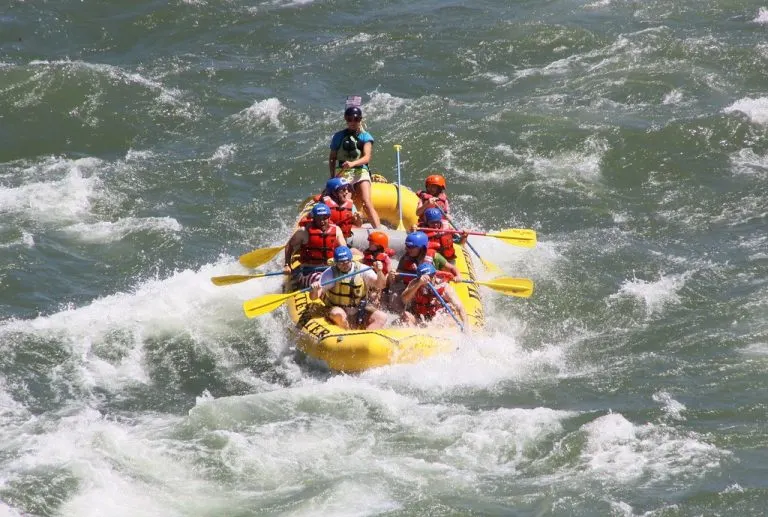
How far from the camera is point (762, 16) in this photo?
23891mm

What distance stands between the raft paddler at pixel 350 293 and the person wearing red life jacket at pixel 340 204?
3.84 ft

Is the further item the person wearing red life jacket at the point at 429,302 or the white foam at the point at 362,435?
the person wearing red life jacket at the point at 429,302

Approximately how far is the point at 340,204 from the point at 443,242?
4.21 feet

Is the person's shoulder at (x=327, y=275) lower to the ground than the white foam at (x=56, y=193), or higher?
lower

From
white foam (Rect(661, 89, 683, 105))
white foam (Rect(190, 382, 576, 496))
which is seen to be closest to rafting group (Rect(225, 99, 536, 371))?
white foam (Rect(190, 382, 576, 496))

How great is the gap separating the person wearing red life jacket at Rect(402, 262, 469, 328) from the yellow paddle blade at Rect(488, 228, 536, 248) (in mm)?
2325

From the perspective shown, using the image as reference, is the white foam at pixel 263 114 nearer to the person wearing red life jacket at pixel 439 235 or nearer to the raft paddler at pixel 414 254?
the person wearing red life jacket at pixel 439 235

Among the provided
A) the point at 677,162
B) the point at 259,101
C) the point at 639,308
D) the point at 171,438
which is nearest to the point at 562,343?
the point at 639,308

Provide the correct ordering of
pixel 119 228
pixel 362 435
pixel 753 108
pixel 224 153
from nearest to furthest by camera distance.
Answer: pixel 362 435, pixel 119 228, pixel 224 153, pixel 753 108

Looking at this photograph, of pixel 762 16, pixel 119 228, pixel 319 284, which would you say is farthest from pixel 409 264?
pixel 762 16

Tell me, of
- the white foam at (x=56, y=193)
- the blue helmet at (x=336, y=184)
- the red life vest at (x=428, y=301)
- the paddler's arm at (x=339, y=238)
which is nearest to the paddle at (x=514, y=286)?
the red life vest at (x=428, y=301)

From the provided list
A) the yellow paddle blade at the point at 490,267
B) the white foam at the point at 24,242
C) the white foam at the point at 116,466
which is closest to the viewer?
the white foam at the point at 116,466

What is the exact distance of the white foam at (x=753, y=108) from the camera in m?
19.7

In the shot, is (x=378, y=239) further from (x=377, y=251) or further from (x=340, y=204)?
(x=340, y=204)
